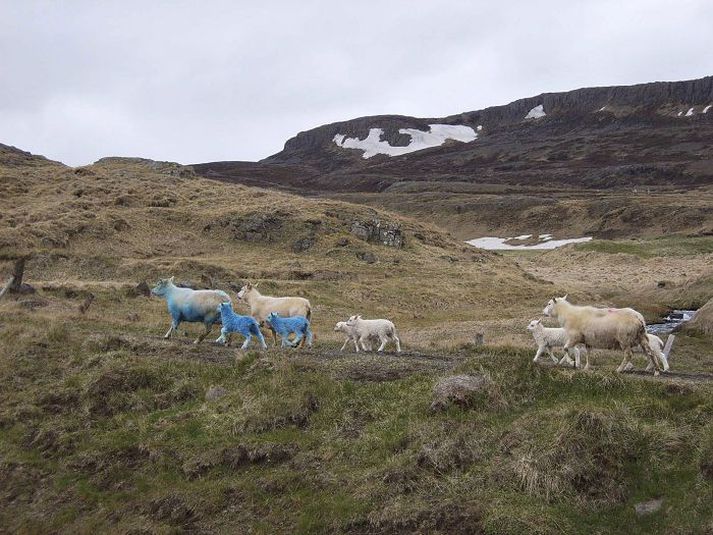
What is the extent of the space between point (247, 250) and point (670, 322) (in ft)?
99.9

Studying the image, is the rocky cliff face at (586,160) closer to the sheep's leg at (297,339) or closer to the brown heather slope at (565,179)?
the brown heather slope at (565,179)

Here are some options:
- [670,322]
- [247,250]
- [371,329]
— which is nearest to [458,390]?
[371,329]

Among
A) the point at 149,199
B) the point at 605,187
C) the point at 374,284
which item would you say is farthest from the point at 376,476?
the point at 605,187

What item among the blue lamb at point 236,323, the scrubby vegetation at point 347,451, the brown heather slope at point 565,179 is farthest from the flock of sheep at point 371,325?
the brown heather slope at point 565,179

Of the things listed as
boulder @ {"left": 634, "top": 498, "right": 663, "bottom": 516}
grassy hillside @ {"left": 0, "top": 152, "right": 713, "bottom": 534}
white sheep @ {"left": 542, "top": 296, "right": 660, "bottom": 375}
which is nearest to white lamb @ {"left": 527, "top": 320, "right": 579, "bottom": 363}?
grassy hillside @ {"left": 0, "top": 152, "right": 713, "bottom": 534}

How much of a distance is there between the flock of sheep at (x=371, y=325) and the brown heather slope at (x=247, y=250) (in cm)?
426

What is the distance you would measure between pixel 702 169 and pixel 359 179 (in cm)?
8316

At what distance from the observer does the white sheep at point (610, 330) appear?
13758 mm

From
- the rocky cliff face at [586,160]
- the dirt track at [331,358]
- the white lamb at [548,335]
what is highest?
the rocky cliff face at [586,160]

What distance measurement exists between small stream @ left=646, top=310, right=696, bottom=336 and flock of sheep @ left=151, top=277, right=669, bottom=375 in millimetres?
13501

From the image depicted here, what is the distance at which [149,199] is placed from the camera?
60000 millimetres

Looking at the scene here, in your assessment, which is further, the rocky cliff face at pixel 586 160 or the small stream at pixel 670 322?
the rocky cliff face at pixel 586 160

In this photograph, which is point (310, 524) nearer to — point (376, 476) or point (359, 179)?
point (376, 476)

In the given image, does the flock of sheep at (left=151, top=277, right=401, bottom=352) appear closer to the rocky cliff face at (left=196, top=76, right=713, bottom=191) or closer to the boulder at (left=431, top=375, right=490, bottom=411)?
the boulder at (left=431, top=375, right=490, bottom=411)
